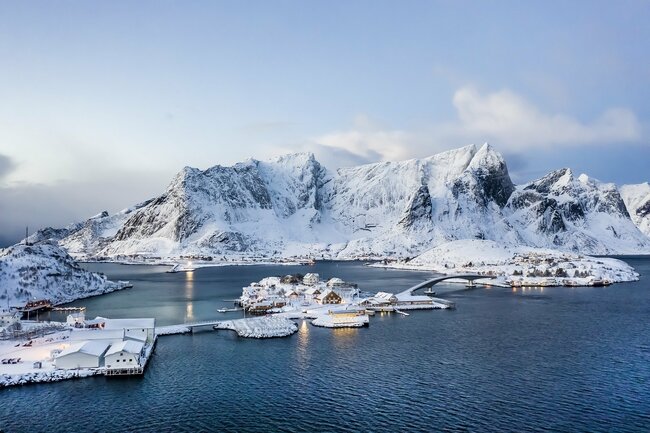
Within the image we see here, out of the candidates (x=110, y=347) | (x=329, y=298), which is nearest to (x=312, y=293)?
(x=329, y=298)

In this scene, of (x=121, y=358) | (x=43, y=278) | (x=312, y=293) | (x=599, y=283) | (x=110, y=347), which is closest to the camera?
(x=121, y=358)

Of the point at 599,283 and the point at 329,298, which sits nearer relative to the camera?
the point at 329,298

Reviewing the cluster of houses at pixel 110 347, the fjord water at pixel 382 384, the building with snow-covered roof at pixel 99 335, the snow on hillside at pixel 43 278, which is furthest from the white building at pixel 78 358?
the snow on hillside at pixel 43 278

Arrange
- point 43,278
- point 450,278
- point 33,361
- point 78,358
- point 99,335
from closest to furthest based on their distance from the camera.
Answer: point 78,358, point 33,361, point 99,335, point 43,278, point 450,278

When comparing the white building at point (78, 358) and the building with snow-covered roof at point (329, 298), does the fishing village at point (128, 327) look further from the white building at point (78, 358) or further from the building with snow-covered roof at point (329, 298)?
the building with snow-covered roof at point (329, 298)

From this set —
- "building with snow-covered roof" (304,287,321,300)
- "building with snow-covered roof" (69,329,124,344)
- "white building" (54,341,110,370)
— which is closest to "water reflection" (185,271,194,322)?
"building with snow-covered roof" (69,329,124,344)

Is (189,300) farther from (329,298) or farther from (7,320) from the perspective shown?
(7,320)

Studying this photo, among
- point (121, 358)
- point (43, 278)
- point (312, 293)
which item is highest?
point (43, 278)
